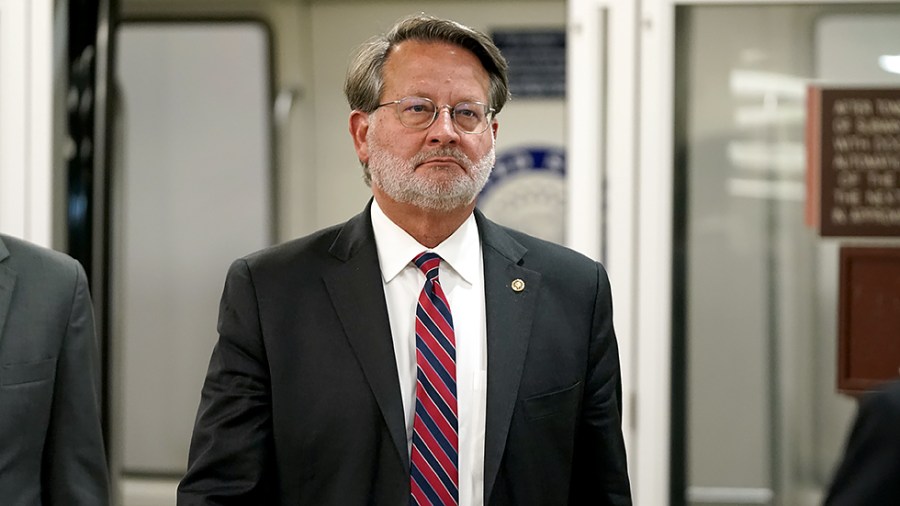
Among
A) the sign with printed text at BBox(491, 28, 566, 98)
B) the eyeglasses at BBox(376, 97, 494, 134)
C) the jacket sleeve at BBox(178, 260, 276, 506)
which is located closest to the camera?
the jacket sleeve at BBox(178, 260, 276, 506)

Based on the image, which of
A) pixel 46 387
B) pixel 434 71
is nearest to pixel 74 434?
pixel 46 387

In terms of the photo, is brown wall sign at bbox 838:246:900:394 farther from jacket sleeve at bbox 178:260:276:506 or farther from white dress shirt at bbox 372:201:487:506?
jacket sleeve at bbox 178:260:276:506

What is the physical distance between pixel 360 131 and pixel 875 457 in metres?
1.41

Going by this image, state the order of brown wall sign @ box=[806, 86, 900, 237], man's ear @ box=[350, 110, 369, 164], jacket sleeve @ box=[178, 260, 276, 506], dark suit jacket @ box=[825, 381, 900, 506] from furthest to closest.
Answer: brown wall sign @ box=[806, 86, 900, 237]
man's ear @ box=[350, 110, 369, 164]
jacket sleeve @ box=[178, 260, 276, 506]
dark suit jacket @ box=[825, 381, 900, 506]

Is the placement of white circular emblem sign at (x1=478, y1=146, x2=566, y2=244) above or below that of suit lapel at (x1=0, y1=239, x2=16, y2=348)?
above

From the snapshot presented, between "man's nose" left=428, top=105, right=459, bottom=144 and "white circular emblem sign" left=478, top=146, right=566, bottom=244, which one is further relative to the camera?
Answer: "white circular emblem sign" left=478, top=146, right=566, bottom=244

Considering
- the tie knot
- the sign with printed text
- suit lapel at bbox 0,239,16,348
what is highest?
the sign with printed text

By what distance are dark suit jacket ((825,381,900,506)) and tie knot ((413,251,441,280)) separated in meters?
1.11

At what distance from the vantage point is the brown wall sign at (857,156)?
3539mm

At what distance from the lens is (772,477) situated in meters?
3.71

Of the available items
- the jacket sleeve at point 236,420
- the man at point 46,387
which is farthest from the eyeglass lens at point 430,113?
the man at point 46,387

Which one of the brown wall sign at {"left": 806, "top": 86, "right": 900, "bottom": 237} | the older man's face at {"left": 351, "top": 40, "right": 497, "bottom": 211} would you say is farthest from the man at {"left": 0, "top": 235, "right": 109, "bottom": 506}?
the brown wall sign at {"left": 806, "top": 86, "right": 900, "bottom": 237}

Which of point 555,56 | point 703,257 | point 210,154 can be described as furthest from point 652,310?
point 210,154

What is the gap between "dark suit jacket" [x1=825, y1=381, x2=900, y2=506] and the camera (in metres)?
1.47
